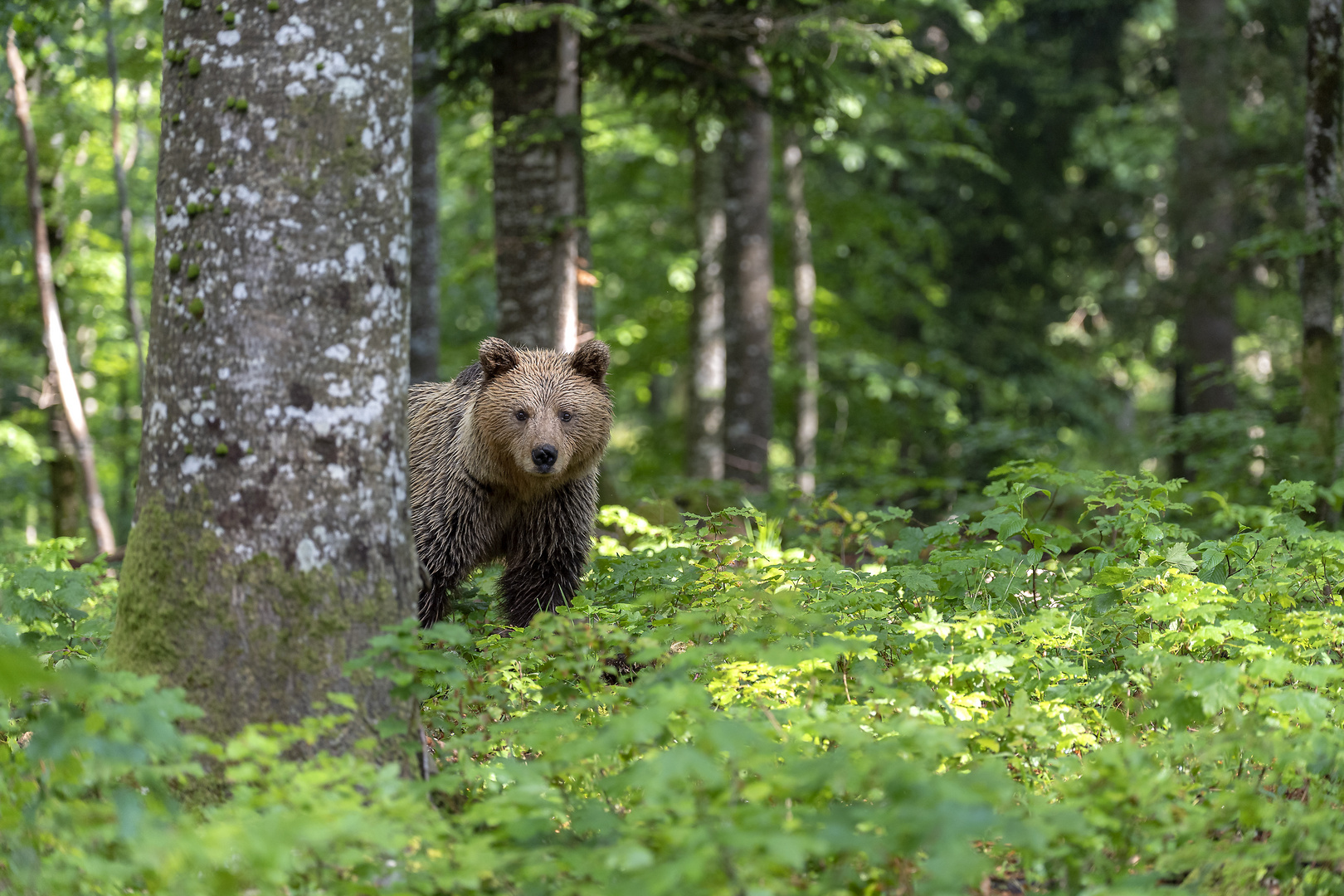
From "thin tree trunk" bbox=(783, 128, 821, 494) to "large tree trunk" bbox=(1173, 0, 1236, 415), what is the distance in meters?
5.33

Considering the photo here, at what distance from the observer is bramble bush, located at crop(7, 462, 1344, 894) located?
2.85m

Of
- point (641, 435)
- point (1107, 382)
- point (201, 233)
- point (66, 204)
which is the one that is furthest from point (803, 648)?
point (1107, 382)

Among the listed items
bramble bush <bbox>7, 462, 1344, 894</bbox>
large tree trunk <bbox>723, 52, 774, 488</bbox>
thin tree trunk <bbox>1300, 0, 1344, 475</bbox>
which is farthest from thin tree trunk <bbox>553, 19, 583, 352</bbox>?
thin tree trunk <bbox>1300, 0, 1344, 475</bbox>

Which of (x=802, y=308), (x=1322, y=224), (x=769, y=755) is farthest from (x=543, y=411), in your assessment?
(x=802, y=308)

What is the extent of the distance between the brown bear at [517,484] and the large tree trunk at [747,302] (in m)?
7.91

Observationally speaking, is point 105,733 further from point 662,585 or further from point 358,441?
point 662,585

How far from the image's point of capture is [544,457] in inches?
228

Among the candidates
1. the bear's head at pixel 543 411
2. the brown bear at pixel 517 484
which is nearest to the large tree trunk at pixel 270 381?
the bear's head at pixel 543 411

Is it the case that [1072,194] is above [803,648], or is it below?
above

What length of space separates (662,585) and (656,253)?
14292 mm

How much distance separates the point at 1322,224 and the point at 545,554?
7.14 m

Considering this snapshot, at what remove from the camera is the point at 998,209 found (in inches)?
799

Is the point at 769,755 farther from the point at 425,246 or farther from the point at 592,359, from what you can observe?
the point at 425,246

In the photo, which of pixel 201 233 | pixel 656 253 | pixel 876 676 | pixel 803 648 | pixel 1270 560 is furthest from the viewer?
pixel 656 253
